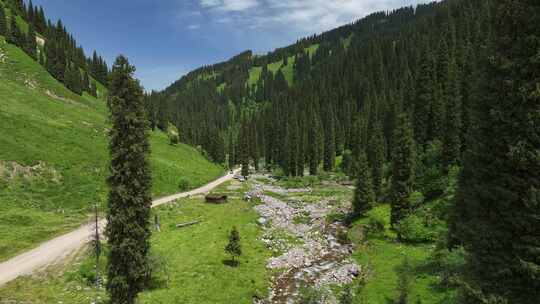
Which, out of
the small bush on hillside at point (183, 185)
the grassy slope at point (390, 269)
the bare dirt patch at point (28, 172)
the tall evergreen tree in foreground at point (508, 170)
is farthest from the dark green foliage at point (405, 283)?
the bare dirt patch at point (28, 172)

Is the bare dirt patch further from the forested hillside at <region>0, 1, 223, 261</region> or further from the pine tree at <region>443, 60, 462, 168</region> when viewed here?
the pine tree at <region>443, 60, 462, 168</region>

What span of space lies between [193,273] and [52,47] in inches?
4954

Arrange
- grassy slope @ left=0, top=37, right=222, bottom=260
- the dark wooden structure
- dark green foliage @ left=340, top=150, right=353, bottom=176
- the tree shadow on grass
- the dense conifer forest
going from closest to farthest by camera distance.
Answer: the dense conifer forest → the tree shadow on grass → grassy slope @ left=0, top=37, right=222, bottom=260 → the dark wooden structure → dark green foliage @ left=340, top=150, right=353, bottom=176

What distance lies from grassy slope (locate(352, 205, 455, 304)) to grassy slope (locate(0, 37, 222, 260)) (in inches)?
Answer: 1316

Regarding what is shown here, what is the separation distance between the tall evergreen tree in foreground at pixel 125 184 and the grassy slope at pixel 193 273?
641 centimetres

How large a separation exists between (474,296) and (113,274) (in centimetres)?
1815

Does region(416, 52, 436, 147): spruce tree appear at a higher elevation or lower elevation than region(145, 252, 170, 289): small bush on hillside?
higher

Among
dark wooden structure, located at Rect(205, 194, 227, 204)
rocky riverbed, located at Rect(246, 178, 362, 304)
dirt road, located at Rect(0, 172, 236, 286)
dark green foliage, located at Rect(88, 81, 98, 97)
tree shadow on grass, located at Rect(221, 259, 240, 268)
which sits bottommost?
rocky riverbed, located at Rect(246, 178, 362, 304)

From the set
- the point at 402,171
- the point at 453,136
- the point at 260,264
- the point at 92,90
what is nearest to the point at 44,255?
the point at 260,264

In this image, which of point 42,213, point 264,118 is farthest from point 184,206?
point 264,118

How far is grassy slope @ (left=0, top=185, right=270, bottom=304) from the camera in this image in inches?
933

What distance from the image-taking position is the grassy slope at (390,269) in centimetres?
2472

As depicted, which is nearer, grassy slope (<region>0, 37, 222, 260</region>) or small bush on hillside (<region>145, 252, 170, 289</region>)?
small bush on hillside (<region>145, 252, 170, 289</region>)

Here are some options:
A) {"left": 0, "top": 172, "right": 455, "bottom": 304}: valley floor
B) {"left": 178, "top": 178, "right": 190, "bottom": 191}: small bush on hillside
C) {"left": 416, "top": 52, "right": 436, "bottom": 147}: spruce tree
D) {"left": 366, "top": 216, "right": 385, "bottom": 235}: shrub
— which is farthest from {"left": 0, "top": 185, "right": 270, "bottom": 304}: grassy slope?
{"left": 416, "top": 52, "right": 436, "bottom": 147}: spruce tree
